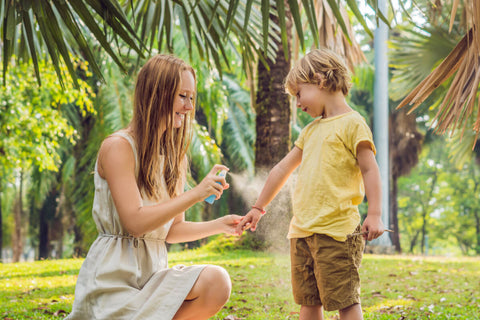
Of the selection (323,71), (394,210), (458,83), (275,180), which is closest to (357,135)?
(323,71)

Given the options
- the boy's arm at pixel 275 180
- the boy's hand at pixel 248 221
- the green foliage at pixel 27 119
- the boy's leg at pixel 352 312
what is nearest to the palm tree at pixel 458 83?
the boy's arm at pixel 275 180

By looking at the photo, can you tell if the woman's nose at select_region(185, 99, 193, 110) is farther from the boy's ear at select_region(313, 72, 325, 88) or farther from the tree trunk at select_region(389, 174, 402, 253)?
the tree trunk at select_region(389, 174, 402, 253)

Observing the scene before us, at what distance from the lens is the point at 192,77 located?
243 centimetres

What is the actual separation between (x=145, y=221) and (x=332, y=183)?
91 cm

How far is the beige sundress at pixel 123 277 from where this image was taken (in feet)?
6.72

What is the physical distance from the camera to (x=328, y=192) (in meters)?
2.47

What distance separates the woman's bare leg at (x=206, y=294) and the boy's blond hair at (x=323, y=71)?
3.49 ft

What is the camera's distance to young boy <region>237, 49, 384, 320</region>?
2.41 metres

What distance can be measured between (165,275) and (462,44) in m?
2.09

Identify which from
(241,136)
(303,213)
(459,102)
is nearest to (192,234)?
(303,213)

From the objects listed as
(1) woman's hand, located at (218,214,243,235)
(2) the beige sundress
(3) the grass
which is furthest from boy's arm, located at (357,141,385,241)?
(3) the grass

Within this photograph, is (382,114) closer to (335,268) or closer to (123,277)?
(335,268)

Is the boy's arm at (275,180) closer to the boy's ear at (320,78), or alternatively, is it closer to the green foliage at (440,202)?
the boy's ear at (320,78)

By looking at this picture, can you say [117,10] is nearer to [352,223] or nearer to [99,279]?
[99,279]
